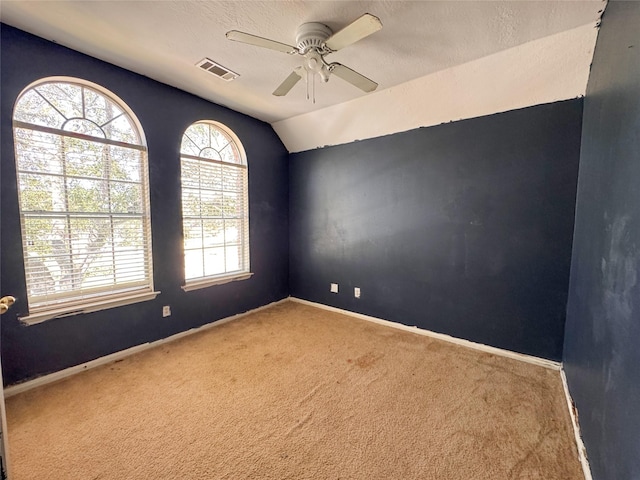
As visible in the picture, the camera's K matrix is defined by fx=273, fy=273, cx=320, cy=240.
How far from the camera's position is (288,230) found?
4.28 meters

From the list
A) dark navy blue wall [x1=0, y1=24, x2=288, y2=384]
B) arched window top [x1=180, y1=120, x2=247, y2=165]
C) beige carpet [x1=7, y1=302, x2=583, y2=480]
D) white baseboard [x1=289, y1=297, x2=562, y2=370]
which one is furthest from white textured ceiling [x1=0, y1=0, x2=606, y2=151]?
beige carpet [x1=7, y1=302, x2=583, y2=480]

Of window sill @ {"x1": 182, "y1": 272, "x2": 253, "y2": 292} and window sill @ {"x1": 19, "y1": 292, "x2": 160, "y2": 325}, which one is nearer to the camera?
window sill @ {"x1": 19, "y1": 292, "x2": 160, "y2": 325}

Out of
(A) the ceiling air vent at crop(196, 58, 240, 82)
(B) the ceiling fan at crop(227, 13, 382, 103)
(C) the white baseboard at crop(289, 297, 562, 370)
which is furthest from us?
(C) the white baseboard at crop(289, 297, 562, 370)

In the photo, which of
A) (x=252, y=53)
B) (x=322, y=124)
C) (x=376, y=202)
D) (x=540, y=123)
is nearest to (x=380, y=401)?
(x=376, y=202)

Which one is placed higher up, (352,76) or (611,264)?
(352,76)

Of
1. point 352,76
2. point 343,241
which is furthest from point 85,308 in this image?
point 352,76

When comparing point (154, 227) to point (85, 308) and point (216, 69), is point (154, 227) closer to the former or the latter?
point (85, 308)

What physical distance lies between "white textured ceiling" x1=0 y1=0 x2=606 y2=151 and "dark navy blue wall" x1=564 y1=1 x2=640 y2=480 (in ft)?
1.08

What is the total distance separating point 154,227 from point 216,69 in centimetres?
161

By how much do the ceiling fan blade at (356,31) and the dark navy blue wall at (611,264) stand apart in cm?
109

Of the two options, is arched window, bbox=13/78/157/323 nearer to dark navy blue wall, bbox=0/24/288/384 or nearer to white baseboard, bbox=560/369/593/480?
dark navy blue wall, bbox=0/24/288/384

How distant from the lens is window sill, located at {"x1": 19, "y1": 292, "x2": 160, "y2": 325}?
2102 mm

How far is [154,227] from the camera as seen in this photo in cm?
274

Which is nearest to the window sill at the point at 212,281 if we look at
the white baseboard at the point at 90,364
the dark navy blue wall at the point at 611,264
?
the white baseboard at the point at 90,364
